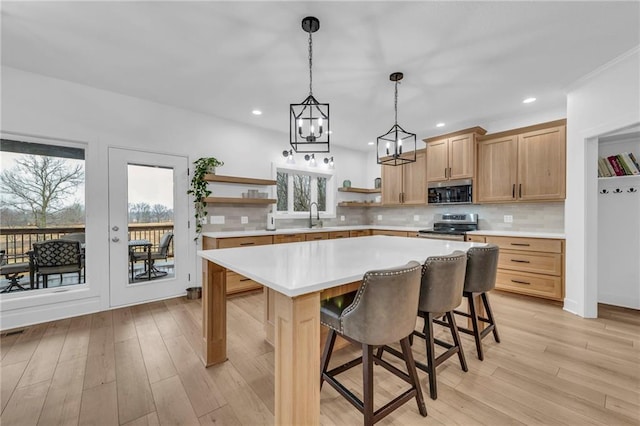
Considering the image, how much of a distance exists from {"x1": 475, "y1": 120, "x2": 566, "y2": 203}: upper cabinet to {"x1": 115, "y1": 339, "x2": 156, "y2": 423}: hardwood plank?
4.66m

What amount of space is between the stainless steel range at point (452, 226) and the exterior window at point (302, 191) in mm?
2084

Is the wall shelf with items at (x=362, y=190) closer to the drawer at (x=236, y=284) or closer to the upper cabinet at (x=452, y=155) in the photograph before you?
the upper cabinet at (x=452, y=155)

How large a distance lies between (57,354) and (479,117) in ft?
19.1

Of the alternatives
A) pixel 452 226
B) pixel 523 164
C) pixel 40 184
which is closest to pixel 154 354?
pixel 40 184

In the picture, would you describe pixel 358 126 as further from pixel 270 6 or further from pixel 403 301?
pixel 403 301

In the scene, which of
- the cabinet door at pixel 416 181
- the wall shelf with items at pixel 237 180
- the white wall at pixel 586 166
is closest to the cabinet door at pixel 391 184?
the cabinet door at pixel 416 181

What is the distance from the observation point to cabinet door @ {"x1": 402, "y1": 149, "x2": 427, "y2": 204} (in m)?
4.96

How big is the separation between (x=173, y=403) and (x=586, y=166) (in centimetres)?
456

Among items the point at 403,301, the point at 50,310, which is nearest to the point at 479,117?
the point at 403,301

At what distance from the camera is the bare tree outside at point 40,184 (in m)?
2.82

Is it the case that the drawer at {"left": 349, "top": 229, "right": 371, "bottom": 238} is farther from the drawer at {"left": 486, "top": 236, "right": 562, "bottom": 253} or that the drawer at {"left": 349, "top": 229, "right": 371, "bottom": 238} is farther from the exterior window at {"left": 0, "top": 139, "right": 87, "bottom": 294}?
the exterior window at {"left": 0, "top": 139, "right": 87, "bottom": 294}

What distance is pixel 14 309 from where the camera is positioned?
2.74m

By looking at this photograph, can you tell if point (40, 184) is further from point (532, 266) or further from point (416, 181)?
point (532, 266)

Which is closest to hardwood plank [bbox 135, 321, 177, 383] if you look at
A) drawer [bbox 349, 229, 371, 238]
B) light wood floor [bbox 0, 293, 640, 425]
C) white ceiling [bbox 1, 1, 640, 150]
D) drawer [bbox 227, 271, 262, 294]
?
light wood floor [bbox 0, 293, 640, 425]
